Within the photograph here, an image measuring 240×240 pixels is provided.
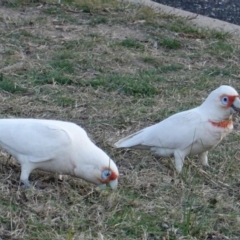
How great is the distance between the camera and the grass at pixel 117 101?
4152mm

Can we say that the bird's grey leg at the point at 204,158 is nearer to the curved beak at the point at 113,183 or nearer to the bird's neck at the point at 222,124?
the bird's neck at the point at 222,124

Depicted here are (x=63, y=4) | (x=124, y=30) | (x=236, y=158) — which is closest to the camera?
(x=236, y=158)

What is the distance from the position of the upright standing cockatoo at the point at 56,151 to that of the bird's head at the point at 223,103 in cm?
83

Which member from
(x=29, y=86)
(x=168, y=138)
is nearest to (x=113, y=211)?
(x=168, y=138)

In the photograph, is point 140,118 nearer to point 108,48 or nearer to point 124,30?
point 108,48

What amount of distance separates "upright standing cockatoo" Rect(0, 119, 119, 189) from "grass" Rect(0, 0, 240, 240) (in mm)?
122

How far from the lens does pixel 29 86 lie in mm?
6352

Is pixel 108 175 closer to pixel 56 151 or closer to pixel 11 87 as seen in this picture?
pixel 56 151

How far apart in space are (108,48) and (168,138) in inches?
101

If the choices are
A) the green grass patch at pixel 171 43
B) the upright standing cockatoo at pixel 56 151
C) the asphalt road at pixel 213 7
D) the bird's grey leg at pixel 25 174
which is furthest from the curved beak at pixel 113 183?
the asphalt road at pixel 213 7

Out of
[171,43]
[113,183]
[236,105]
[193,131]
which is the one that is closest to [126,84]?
[171,43]

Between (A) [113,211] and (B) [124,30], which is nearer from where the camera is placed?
(A) [113,211]

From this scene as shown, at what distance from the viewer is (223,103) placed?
4.89 meters

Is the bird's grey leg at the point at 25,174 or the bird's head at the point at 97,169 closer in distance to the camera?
the bird's head at the point at 97,169
